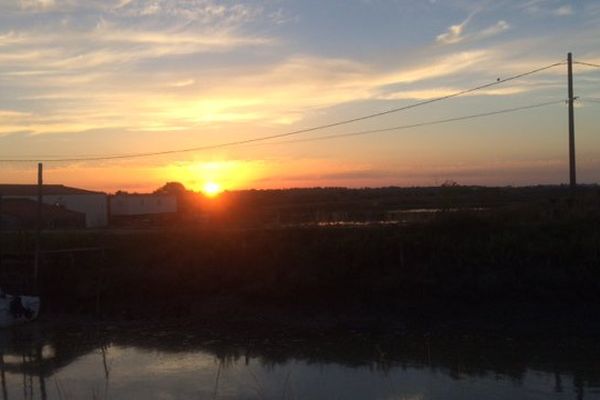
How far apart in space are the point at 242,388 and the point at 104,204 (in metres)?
45.7

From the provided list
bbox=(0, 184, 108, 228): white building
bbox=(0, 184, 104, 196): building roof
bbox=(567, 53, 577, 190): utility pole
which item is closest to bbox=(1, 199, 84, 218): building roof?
bbox=(0, 184, 108, 228): white building

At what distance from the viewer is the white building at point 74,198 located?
184ft

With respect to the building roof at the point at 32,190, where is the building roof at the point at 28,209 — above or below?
below

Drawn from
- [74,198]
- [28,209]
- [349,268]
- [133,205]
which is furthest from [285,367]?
[133,205]

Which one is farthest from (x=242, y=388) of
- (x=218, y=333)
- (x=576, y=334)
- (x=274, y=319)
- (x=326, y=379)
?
(x=576, y=334)

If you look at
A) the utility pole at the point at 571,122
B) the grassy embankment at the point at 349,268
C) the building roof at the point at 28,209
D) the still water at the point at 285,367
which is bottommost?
the still water at the point at 285,367

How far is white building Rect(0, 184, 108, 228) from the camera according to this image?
56.2 m

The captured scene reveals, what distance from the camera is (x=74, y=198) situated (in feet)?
187

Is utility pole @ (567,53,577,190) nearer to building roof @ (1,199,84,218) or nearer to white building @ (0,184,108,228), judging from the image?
building roof @ (1,199,84,218)

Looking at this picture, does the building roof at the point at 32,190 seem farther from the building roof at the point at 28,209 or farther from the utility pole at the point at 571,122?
the utility pole at the point at 571,122

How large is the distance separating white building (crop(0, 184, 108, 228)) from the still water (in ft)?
110

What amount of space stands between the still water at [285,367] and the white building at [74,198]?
110 ft

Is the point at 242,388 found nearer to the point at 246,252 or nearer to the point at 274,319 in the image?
the point at 274,319

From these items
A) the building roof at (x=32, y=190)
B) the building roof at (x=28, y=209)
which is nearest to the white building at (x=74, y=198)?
the building roof at (x=32, y=190)
